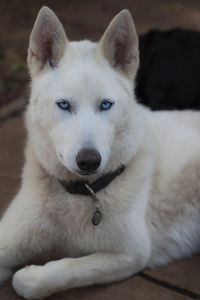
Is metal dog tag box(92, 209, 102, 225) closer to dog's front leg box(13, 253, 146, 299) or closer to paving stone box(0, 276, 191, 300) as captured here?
dog's front leg box(13, 253, 146, 299)

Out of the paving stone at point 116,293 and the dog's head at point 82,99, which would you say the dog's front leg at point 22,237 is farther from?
the dog's head at point 82,99

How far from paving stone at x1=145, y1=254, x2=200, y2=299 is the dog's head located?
30.8 inches

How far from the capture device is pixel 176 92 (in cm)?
482

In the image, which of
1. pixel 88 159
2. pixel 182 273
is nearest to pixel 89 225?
pixel 88 159

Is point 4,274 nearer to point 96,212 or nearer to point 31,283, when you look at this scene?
point 31,283

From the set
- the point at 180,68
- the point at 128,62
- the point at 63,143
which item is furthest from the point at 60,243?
the point at 180,68

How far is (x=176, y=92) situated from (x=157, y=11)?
16.4 ft

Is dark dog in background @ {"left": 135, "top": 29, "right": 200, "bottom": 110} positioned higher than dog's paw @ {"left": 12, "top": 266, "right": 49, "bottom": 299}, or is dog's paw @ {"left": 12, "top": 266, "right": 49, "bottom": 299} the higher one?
dark dog in background @ {"left": 135, "top": 29, "right": 200, "bottom": 110}

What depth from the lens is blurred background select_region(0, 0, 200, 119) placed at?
696 centimetres

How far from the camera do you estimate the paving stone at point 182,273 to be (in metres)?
2.87

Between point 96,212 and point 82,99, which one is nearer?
point 82,99

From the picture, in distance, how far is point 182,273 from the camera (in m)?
2.99

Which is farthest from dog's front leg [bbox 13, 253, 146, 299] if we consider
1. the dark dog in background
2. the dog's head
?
the dark dog in background

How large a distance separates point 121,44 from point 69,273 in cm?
136
